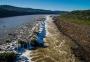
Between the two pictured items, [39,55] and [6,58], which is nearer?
[6,58]

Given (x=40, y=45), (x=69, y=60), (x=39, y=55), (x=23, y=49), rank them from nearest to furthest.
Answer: (x=69, y=60) → (x=39, y=55) → (x=23, y=49) → (x=40, y=45)

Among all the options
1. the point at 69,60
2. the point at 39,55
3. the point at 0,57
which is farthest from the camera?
the point at 39,55

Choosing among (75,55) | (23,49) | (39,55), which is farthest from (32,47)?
(75,55)

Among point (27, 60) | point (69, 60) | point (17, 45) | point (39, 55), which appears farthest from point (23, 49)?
point (69, 60)

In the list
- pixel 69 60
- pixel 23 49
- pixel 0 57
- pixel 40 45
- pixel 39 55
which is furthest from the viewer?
pixel 40 45

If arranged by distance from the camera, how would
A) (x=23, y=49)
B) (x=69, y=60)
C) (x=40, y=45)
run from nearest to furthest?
1. (x=69, y=60)
2. (x=23, y=49)
3. (x=40, y=45)

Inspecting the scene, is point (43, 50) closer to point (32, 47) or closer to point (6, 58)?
point (32, 47)

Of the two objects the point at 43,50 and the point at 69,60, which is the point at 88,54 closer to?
the point at 69,60

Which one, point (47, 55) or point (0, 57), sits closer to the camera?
point (0, 57)
